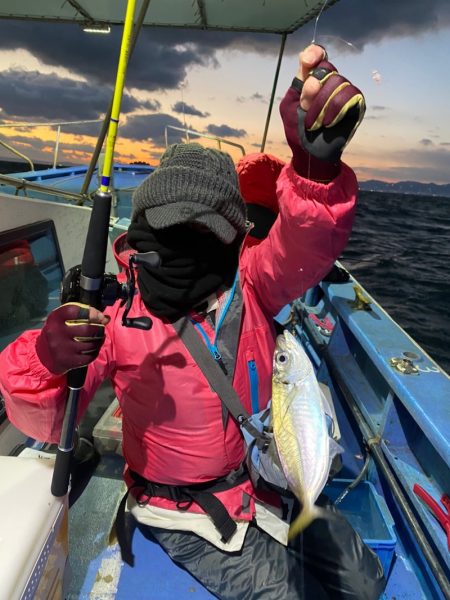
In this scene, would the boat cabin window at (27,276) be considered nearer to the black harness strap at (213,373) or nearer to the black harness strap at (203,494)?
the black harness strap at (203,494)

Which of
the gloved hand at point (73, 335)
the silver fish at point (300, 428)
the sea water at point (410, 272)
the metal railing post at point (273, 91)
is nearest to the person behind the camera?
the gloved hand at point (73, 335)

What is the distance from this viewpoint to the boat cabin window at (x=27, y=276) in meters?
2.71

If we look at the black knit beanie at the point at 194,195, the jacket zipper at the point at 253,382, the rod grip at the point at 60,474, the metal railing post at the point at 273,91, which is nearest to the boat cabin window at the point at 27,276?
the rod grip at the point at 60,474

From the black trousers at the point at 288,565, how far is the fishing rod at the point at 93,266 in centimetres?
78

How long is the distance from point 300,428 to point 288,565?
2.59 ft

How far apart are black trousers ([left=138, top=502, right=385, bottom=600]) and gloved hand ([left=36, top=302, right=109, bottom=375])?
3.52 ft

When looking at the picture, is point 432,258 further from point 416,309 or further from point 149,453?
point 149,453

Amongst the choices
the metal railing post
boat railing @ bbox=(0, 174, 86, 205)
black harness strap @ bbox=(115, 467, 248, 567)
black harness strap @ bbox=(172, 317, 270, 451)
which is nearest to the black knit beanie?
black harness strap @ bbox=(172, 317, 270, 451)

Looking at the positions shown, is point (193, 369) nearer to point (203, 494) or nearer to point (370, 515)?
point (203, 494)

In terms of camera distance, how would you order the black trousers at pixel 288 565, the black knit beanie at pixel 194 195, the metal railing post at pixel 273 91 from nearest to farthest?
the black knit beanie at pixel 194 195 → the black trousers at pixel 288 565 → the metal railing post at pixel 273 91

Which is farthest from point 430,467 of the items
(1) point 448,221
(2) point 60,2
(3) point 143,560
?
(1) point 448,221

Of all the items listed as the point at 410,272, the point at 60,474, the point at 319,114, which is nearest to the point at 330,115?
the point at 319,114

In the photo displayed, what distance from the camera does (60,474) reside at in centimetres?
139

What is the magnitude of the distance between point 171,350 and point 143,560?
1.17 meters
